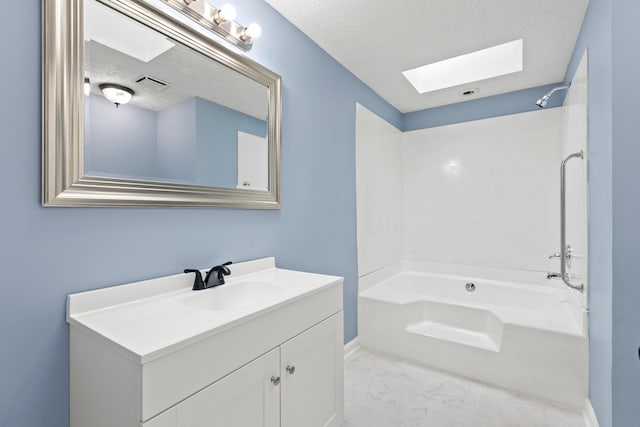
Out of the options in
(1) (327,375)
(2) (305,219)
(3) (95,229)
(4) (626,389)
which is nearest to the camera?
(3) (95,229)

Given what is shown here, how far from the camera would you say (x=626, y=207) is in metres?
1.36

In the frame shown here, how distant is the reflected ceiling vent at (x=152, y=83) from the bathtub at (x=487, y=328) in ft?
7.16

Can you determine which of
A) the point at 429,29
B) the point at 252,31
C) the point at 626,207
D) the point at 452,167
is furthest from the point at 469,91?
the point at 252,31

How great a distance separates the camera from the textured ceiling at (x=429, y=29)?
1816mm

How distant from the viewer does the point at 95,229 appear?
111 centimetres

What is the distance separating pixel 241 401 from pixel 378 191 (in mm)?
2445

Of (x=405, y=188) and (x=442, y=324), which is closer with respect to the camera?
(x=442, y=324)

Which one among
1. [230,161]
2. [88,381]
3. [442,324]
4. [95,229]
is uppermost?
[230,161]

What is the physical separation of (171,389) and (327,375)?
35.0 inches

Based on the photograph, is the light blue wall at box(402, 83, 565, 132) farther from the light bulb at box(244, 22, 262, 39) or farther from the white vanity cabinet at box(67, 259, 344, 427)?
the white vanity cabinet at box(67, 259, 344, 427)

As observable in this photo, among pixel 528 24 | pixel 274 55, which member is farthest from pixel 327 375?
pixel 528 24

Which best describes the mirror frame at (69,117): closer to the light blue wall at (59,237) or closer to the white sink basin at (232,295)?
the light blue wall at (59,237)

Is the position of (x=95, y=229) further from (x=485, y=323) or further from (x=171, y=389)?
(x=485, y=323)

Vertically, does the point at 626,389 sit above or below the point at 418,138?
below
